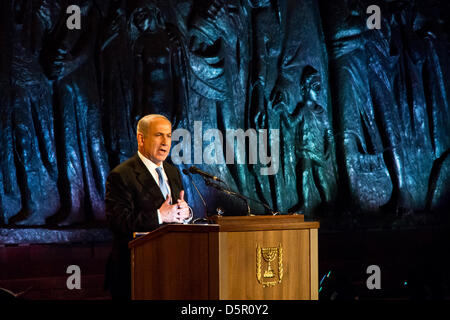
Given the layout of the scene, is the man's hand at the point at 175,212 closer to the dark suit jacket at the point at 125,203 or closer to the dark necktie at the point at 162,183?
the dark suit jacket at the point at 125,203

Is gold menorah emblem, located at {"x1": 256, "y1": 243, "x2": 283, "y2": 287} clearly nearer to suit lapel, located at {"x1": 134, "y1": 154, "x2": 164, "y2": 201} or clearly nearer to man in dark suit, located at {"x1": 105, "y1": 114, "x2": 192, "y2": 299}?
man in dark suit, located at {"x1": 105, "y1": 114, "x2": 192, "y2": 299}

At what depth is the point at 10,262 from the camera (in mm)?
5422

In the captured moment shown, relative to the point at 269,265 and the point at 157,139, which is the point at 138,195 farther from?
the point at 269,265

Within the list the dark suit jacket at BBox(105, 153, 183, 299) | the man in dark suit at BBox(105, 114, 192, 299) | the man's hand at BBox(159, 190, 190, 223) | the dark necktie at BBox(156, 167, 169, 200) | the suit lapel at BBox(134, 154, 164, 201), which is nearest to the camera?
the man's hand at BBox(159, 190, 190, 223)

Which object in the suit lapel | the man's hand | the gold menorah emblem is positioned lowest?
the gold menorah emblem

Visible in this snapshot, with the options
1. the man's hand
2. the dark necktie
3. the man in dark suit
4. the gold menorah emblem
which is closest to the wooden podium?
the gold menorah emblem

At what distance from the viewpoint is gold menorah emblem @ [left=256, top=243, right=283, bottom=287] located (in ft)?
8.32

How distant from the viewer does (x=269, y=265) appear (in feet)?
8.41

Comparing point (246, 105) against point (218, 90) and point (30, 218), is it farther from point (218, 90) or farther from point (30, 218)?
point (30, 218)

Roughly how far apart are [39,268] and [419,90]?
4945 mm

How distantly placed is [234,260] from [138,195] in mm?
973

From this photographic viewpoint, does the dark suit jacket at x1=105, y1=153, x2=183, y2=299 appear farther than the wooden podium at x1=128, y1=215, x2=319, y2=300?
Yes

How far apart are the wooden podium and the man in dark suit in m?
0.30

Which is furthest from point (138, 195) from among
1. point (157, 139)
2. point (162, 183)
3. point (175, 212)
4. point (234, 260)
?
point (234, 260)
